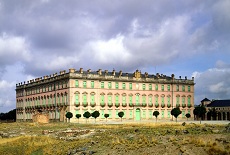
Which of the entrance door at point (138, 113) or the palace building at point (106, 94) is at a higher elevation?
the palace building at point (106, 94)

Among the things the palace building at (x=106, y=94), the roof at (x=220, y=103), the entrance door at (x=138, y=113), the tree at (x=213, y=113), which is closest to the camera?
the palace building at (x=106, y=94)

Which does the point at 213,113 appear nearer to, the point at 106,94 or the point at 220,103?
the point at 220,103

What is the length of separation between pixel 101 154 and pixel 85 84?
153 ft

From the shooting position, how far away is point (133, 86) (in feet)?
239

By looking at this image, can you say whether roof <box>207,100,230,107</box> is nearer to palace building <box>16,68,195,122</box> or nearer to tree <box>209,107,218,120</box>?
tree <box>209,107,218,120</box>

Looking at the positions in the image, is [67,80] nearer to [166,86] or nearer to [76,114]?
[76,114]

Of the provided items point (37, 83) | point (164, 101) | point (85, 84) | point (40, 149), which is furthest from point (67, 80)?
point (40, 149)

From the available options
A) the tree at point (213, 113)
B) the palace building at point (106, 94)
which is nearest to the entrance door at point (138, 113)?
the palace building at point (106, 94)

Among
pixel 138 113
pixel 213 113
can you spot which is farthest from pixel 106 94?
pixel 213 113

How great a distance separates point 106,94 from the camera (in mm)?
69000

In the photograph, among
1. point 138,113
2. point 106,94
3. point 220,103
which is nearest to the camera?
point 106,94

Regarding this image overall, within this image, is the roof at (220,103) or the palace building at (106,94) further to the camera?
the roof at (220,103)

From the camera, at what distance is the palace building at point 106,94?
65250mm

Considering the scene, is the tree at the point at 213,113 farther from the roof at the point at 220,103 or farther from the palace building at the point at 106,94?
the palace building at the point at 106,94
